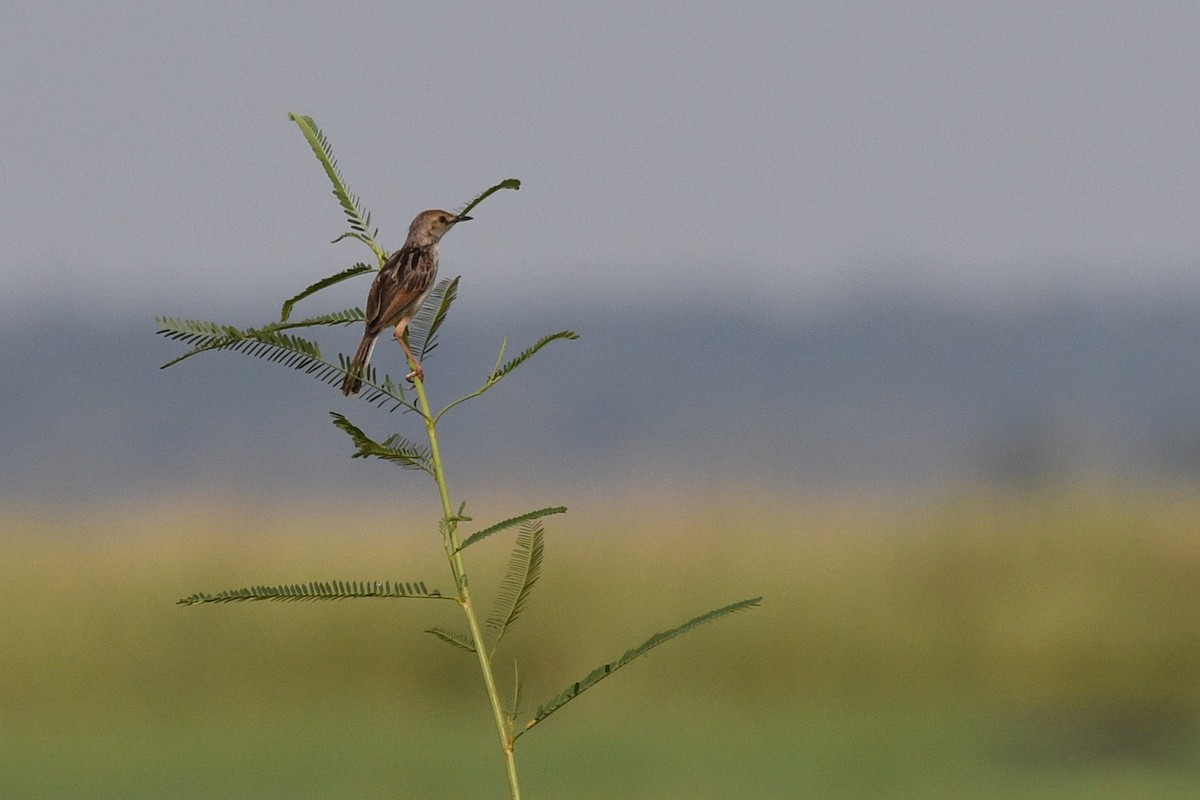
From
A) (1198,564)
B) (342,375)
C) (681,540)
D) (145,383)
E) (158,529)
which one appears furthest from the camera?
(145,383)

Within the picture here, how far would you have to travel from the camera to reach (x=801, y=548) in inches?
736

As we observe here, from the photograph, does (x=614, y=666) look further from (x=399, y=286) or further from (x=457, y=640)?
(x=399, y=286)

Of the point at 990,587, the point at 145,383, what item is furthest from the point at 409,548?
the point at 145,383

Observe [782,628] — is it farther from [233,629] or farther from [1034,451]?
[233,629]

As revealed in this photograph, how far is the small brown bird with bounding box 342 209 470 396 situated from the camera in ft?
8.67

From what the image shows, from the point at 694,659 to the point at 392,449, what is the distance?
50.1 ft

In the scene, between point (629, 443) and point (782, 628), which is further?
point (629, 443)

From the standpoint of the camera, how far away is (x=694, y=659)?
56.2ft

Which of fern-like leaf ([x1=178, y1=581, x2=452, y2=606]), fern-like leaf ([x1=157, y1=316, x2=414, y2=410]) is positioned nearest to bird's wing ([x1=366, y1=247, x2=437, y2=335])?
fern-like leaf ([x1=157, y1=316, x2=414, y2=410])

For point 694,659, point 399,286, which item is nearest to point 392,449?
point 399,286

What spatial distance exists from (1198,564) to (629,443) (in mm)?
146657

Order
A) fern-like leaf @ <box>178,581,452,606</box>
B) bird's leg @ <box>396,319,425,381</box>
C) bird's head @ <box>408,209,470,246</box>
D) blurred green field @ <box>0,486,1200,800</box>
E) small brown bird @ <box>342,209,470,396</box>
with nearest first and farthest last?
fern-like leaf @ <box>178,581,452,606</box>, bird's leg @ <box>396,319,425,381</box>, small brown bird @ <box>342,209,470,396</box>, bird's head @ <box>408,209,470,246</box>, blurred green field @ <box>0,486,1200,800</box>

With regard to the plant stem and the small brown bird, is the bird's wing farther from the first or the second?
the plant stem

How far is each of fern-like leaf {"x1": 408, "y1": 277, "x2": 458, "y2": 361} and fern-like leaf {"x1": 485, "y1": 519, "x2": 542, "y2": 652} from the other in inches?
11.2
